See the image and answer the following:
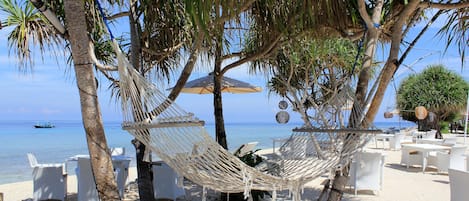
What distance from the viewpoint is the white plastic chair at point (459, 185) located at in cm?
286

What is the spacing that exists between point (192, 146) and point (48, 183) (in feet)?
8.53

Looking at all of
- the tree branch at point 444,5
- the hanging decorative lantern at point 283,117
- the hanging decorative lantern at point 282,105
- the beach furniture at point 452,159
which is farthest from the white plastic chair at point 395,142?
the tree branch at point 444,5

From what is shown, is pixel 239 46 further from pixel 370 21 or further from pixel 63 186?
pixel 63 186

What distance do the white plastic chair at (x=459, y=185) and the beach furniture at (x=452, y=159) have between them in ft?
10.4

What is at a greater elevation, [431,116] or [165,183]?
[431,116]

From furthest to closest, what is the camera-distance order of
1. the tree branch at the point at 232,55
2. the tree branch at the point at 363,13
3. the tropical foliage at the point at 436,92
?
the tropical foliage at the point at 436,92, the tree branch at the point at 232,55, the tree branch at the point at 363,13

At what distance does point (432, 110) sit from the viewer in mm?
19969

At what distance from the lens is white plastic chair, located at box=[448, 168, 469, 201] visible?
9.37ft

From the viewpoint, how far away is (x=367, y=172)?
14.8ft

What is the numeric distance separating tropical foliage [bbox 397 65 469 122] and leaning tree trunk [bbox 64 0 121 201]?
19.5m

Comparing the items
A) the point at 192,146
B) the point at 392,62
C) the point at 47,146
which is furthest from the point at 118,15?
the point at 47,146

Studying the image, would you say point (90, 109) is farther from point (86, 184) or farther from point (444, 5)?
point (444, 5)

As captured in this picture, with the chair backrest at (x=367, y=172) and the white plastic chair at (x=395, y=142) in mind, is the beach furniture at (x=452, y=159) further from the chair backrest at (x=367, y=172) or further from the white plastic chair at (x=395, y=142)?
the white plastic chair at (x=395, y=142)

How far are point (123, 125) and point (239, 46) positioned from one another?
2.37 metres
